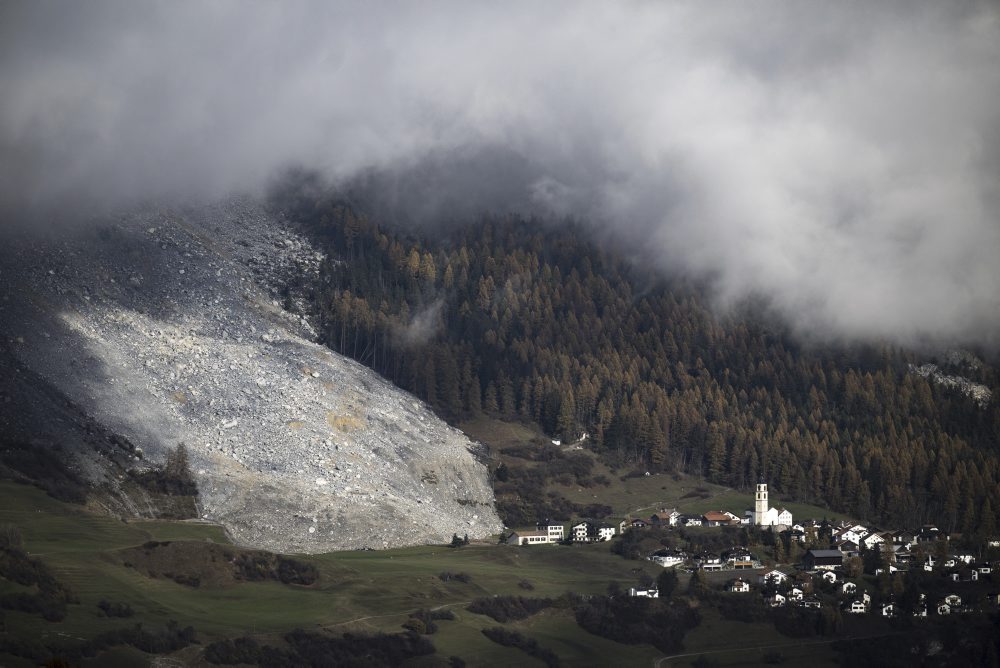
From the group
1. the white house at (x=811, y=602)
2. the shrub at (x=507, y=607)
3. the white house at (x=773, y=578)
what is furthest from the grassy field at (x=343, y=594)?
the white house at (x=773, y=578)

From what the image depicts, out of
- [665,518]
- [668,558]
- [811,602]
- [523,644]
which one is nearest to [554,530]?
[665,518]

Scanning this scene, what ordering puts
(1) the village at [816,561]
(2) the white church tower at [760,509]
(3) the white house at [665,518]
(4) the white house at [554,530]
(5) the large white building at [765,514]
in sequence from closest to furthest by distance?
(1) the village at [816,561], (4) the white house at [554,530], (3) the white house at [665,518], (2) the white church tower at [760,509], (5) the large white building at [765,514]

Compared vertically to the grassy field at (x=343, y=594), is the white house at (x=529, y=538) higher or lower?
higher

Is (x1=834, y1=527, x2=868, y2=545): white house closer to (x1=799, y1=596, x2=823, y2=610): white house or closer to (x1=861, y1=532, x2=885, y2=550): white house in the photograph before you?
(x1=861, y1=532, x2=885, y2=550): white house

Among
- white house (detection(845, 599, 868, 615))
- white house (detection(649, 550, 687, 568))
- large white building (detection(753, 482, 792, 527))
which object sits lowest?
white house (detection(845, 599, 868, 615))

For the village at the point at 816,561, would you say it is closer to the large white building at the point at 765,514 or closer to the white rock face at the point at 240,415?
the large white building at the point at 765,514

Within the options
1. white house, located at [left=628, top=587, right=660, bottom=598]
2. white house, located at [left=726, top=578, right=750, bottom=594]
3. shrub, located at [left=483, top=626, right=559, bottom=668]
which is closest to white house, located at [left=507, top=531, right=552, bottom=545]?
white house, located at [left=628, top=587, right=660, bottom=598]

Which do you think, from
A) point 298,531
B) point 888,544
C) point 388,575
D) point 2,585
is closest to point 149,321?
point 298,531
